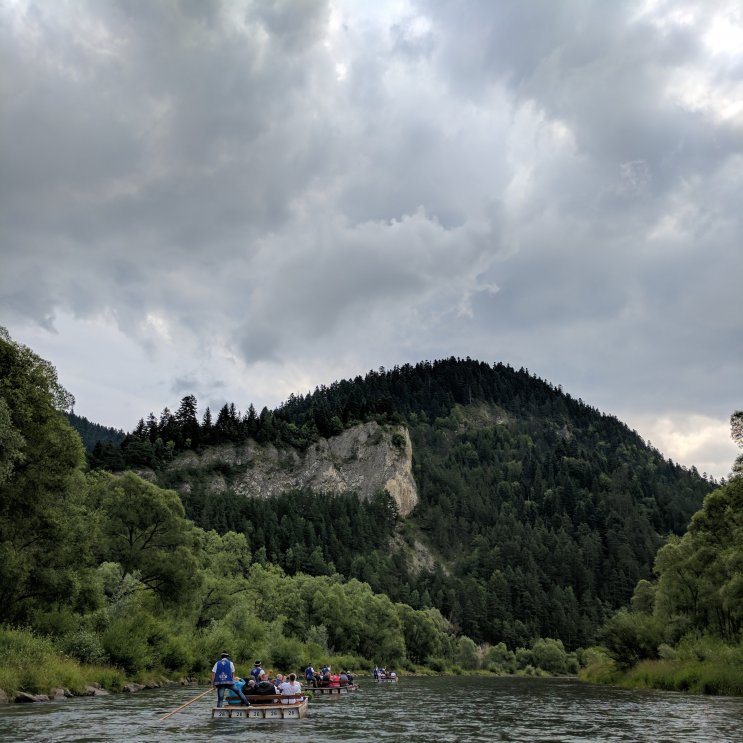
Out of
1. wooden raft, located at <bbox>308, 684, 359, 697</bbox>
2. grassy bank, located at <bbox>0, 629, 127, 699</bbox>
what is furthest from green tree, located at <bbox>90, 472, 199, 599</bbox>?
grassy bank, located at <bbox>0, 629, 127, 699</bbox>

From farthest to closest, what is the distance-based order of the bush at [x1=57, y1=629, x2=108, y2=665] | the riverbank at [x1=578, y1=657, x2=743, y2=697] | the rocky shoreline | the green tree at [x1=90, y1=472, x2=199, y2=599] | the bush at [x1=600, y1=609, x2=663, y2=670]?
the bush at [x1=600, y1=609, x2=663, y2=670]
the green tree at [x1=90, y1=472, x2=199, y2=599]
the riverbank at [x1=578, y1=657, x2=743, y2=697]
the bush at [x1=57, y1=629, x2=108, y2=665]
the rocky shoreline

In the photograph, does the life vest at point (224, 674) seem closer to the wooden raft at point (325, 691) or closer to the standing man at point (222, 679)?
the standing man at point (222, 679)

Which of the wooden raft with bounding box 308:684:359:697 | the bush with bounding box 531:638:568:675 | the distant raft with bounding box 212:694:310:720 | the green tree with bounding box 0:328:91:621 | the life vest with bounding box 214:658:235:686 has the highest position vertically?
the green tree with bounding box 0:328:91:621

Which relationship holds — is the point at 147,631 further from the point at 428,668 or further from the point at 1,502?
the point at 428,668

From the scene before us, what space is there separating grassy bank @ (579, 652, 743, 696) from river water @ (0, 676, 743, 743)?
664 cm

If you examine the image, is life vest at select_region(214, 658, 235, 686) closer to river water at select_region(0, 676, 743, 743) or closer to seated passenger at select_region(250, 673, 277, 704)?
seated passenger at select_region(250, 673, 277, 704)

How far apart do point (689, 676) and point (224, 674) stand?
41.0m

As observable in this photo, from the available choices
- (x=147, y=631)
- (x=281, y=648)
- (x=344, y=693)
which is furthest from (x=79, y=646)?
(x=281, y=648)

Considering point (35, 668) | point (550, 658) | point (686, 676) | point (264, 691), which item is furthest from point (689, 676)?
point (550, 658)

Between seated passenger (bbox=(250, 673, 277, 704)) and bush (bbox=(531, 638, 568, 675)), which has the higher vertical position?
seated passenger (bbox=(250, 673, 277, 704))

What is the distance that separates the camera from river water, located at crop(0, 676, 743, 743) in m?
26.0

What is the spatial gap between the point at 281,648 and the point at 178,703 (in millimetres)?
48436

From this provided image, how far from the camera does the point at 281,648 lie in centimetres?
8606

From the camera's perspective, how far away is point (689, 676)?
56625 millimetres
